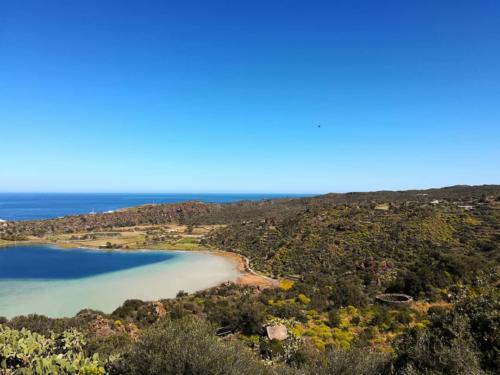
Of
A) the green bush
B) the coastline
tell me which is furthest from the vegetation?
the coastline

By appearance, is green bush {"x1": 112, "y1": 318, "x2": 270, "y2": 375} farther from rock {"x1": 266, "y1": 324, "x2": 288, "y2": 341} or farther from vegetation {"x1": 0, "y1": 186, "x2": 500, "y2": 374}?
rock {"x1": 266, "y1": 324, "x2": 288, "y2": 341}

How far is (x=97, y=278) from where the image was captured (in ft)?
156

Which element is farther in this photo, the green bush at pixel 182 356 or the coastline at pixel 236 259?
the coastline at pixel 236 259

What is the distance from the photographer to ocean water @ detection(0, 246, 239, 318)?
35.2m

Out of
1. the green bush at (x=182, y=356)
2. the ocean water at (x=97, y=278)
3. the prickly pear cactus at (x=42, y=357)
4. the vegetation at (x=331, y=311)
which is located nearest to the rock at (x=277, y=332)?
the vegetation at (x=331, y=311)

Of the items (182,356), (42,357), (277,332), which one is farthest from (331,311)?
(42,357)

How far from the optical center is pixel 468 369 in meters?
8.63

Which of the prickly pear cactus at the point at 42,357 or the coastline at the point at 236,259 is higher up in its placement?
the prickly pear cactus at the point at 42,357

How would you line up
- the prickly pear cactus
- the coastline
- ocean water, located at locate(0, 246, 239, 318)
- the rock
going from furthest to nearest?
the coastline
ocean water, located at locate(0, 246, 239, 318)
the rock
the prickly pear cactus

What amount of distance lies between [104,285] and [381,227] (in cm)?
3669

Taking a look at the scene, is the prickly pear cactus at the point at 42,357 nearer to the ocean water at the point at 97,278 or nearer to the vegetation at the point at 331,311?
the vegetation at the point at 331,311

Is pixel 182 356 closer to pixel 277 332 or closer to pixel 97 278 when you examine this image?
pixel 277 332

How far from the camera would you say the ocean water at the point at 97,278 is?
35.2 m

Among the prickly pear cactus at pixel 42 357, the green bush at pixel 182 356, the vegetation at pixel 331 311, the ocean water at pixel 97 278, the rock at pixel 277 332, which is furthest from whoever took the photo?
the ocean water at pixel 97 278
